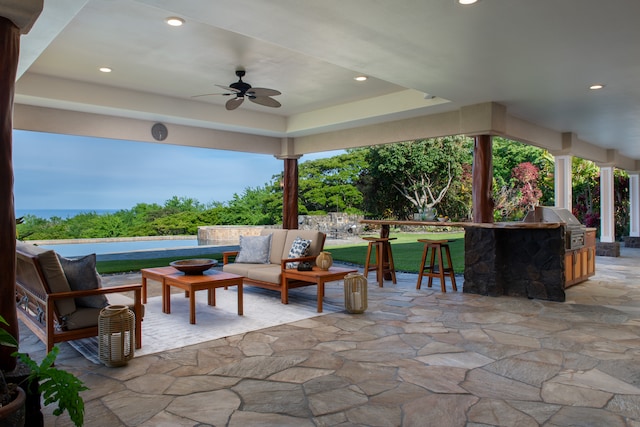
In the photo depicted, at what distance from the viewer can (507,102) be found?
6602mm

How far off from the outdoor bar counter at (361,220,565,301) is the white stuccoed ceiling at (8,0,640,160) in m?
1.88

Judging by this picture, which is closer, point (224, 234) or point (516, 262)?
point (516, 262)

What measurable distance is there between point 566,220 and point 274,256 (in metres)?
4.69

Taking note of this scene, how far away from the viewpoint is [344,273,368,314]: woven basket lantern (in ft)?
16.8

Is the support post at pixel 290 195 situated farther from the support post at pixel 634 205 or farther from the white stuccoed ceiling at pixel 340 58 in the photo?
the support post at pixel 634 205

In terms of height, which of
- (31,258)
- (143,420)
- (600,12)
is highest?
(600,12)

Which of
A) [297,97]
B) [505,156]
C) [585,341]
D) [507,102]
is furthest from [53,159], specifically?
[585,341]

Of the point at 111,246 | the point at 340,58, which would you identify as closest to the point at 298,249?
the point at 340,58

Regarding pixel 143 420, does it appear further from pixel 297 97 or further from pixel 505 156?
pixel 505 156

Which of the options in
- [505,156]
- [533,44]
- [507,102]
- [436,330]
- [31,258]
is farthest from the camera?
[505,156]

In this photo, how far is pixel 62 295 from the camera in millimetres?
3402

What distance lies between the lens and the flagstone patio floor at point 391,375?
2664mm

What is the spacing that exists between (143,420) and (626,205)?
18.1 m

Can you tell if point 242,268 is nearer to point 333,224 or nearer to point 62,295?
point 62,295
